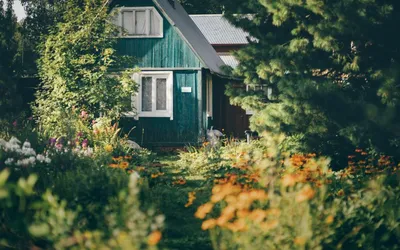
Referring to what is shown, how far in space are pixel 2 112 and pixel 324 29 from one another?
10735mm

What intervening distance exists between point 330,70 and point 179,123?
893cm

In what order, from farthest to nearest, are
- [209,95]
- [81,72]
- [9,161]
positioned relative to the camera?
[209,95], [81,72], [9,161]

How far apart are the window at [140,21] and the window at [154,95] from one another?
1240 millimetres

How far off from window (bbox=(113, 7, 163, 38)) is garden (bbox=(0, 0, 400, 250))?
146 cm

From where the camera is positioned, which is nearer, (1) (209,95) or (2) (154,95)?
(2) (154,95)

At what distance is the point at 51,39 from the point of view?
59.8 ft

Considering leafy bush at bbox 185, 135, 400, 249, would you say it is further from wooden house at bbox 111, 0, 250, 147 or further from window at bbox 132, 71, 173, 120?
window at bbox 132, 71, 173, 120

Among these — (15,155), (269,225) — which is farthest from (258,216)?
(15,155)

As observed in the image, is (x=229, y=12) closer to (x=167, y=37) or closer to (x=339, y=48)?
(x=339, y=48)

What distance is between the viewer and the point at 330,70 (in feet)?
43.0

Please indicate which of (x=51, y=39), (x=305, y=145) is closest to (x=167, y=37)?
(x=51, y=39)

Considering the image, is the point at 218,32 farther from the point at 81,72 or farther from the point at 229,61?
the point at 81,72

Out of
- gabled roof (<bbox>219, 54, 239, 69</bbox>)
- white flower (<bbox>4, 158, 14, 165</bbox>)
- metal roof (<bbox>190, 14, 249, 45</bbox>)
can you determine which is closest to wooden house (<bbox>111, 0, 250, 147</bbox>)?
gabled roof (<bbox>219, 54, 239, 69</bbox>)

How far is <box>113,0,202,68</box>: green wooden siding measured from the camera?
21.2 metres
